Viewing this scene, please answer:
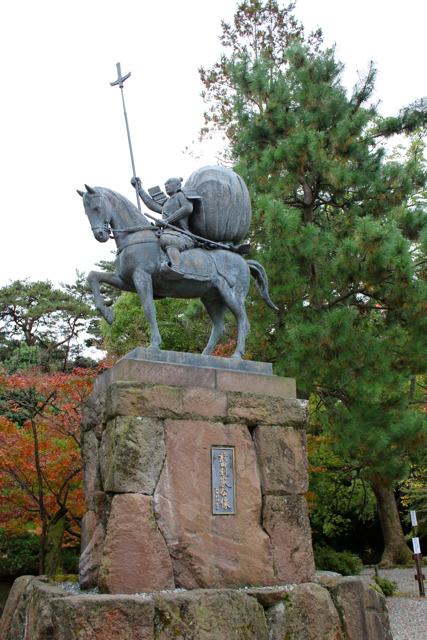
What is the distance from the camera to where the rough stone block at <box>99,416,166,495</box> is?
12.0ft

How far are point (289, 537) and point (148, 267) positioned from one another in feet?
8.00

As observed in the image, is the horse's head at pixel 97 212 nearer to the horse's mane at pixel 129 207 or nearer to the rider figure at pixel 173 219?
the horse's mane at pixel 129 207

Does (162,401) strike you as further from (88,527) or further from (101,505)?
(88,527)

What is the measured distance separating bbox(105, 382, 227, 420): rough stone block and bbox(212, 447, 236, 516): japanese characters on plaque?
282 mm

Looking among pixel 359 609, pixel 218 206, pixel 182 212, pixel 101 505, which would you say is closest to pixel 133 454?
pixel 101 505

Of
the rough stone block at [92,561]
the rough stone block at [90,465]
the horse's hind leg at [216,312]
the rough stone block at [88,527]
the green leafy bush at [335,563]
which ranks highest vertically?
the horse's hind leg at [216,312]

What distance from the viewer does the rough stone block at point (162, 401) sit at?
12.4 feet

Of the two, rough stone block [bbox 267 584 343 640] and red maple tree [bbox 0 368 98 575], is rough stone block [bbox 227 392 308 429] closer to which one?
rough stone block [bbox 267 584 343 640]

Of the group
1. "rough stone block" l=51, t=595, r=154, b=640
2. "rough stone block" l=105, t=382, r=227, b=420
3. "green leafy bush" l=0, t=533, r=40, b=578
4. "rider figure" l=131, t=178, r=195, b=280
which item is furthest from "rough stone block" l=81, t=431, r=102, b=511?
"green leafy bush" l=0, t=533, r=40, b=578

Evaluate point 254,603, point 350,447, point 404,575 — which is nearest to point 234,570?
point 254,603

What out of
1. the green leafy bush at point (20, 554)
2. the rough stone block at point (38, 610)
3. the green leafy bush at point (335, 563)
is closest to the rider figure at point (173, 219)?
the rough stone block at point (38, 610)

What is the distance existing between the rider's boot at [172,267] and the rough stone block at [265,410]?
1074 mm

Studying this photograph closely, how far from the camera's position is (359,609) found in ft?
12.8

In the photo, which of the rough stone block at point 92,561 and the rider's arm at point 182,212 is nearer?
the rough stone block at point 92,561
